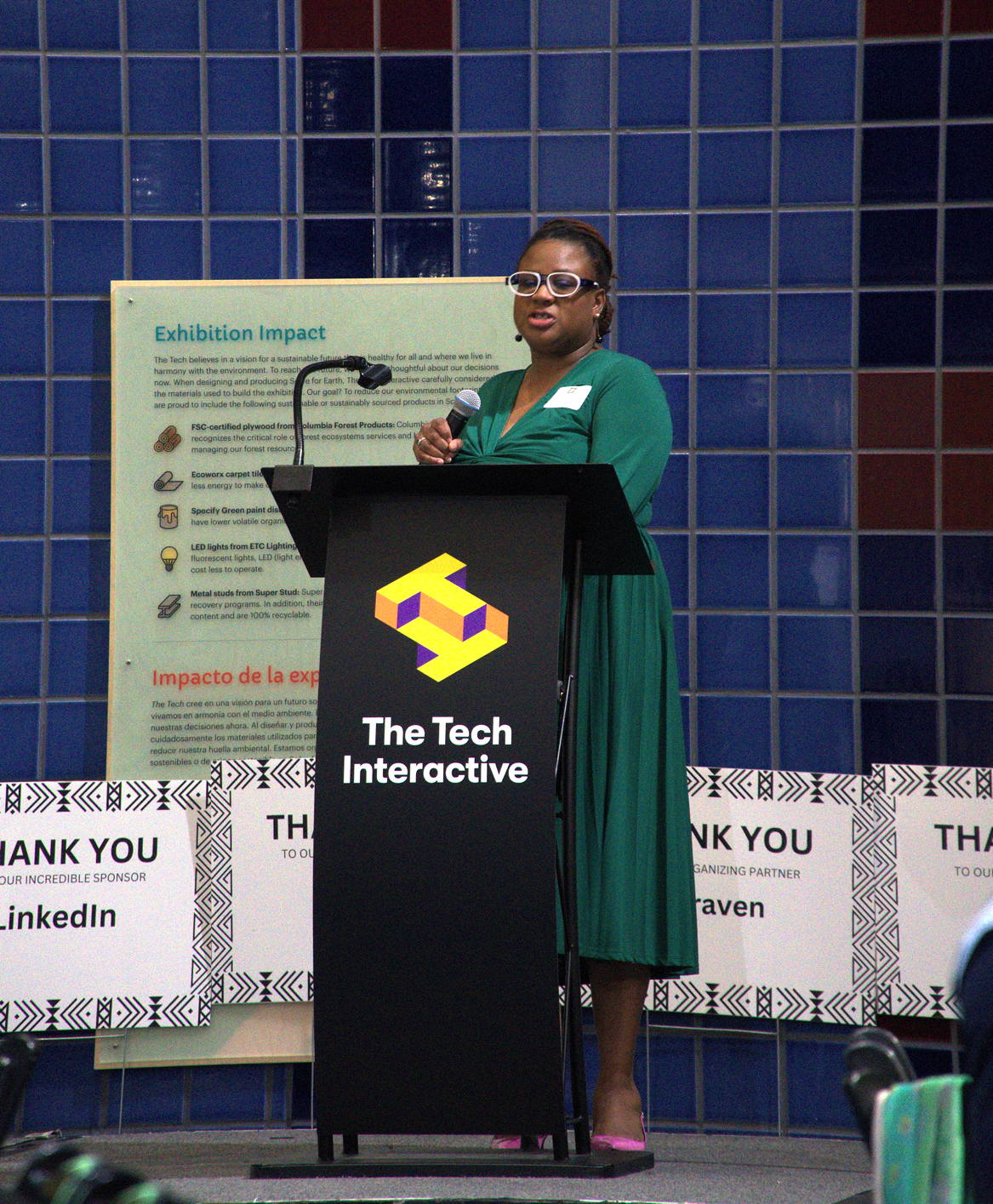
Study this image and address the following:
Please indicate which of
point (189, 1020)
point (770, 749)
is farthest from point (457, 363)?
point (189, 1020)

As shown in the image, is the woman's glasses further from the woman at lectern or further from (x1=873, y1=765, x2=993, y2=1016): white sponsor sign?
(x1=873, y1=765, x2=993, y2=1016): white sponsor sign

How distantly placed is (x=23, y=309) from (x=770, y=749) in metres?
2.24

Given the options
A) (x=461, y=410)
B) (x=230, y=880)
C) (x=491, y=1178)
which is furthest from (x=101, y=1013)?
(x=461, y=410)

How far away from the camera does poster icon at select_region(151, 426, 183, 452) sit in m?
3.45

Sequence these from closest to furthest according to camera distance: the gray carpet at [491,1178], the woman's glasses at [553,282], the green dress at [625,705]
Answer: the gray carpet at [491,1178], the green dress at [625,705], the woman's glasses at [553,282]

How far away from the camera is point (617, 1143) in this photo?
2334mm

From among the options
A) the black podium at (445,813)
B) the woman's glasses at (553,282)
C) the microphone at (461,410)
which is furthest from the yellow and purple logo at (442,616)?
the woman's glasses at (553,282)

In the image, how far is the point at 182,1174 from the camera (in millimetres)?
2607

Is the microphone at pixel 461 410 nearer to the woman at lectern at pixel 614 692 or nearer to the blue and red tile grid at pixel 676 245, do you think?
the woman at lectern at pixel 614 692

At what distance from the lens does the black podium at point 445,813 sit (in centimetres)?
192

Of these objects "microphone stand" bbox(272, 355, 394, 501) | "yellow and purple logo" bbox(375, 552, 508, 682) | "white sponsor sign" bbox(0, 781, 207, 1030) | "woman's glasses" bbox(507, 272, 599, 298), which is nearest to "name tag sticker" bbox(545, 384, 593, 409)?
"woman's glasses" bbox(507, 272, 599, 298)

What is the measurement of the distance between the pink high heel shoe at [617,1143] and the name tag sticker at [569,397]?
130 centimetres

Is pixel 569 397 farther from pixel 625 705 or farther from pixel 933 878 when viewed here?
pixel 933 878

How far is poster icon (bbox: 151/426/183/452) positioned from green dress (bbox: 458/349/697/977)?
1.19 meters
